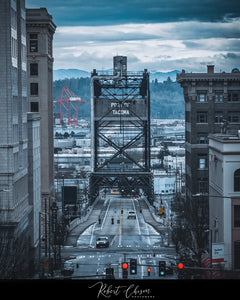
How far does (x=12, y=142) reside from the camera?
1348 inches

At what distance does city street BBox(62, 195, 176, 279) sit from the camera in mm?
34891

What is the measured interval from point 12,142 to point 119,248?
13052mm

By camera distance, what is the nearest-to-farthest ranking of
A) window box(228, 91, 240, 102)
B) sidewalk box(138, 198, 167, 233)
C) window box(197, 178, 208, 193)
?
1. window box(197, 178, 208, 193)
2. window box(228, 91, 240, 102)
3. sidewalk box(138, 198, 167, 233)

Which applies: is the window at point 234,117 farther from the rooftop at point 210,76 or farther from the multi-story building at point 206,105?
the rooftop at point 210,76

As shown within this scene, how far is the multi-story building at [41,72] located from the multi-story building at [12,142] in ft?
51.2

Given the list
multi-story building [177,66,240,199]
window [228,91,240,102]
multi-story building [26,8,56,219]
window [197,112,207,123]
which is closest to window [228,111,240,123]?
multi-story building [177,66,240,199]

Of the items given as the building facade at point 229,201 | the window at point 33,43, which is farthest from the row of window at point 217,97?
the building facade at point 229,201

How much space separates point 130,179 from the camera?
79500mm

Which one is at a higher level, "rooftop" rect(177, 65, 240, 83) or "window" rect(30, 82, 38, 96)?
"rooftop" rect(177, 65, 240, 83)

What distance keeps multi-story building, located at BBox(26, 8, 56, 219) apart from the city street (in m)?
6.12

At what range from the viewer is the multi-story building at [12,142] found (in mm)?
31527

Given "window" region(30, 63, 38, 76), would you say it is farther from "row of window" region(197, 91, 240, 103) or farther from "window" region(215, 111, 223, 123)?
"window" region(215, 111, 223, 123)

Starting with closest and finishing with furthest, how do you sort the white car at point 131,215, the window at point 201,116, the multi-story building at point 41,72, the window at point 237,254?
the window at point 237,254
the window at point 201,116
the multi-story building at point 41,72
the white car at point 131,215
